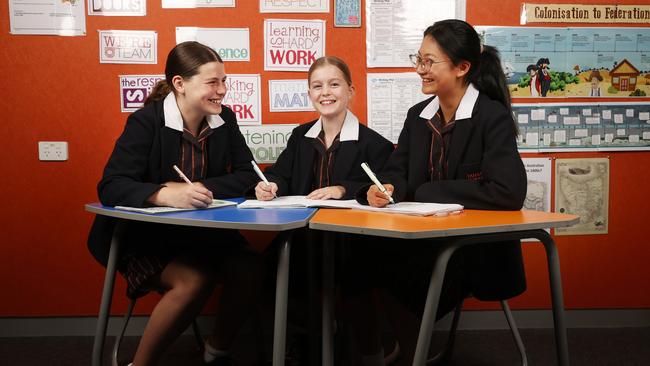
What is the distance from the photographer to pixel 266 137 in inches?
109

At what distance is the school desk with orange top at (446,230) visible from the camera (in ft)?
4.41

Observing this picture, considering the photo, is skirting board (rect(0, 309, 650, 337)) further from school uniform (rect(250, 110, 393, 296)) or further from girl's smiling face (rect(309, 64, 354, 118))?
girl's smiling face (rect(309, 64, 354, 118))

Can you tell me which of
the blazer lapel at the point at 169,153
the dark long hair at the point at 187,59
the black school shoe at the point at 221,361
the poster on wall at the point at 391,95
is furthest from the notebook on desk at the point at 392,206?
the poster on wall at the point at 391,95

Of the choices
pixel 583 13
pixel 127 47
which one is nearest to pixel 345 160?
pixel 127 47

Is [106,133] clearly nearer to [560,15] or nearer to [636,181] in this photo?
[560,15]

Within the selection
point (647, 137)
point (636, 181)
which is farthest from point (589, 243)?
point (647, 137)

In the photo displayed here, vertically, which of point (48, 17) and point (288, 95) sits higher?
point (48, 17)

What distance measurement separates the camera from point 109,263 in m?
1.80

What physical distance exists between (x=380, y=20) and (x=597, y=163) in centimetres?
130

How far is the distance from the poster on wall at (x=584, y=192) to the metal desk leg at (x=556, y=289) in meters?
1.36

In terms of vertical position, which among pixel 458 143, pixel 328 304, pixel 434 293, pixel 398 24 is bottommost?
pixel 328 304

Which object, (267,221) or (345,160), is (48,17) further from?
(267,221)

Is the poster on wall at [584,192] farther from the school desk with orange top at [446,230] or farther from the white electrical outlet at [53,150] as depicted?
the white electrical outlet at [53,150]

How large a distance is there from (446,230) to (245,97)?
1.67 meters
